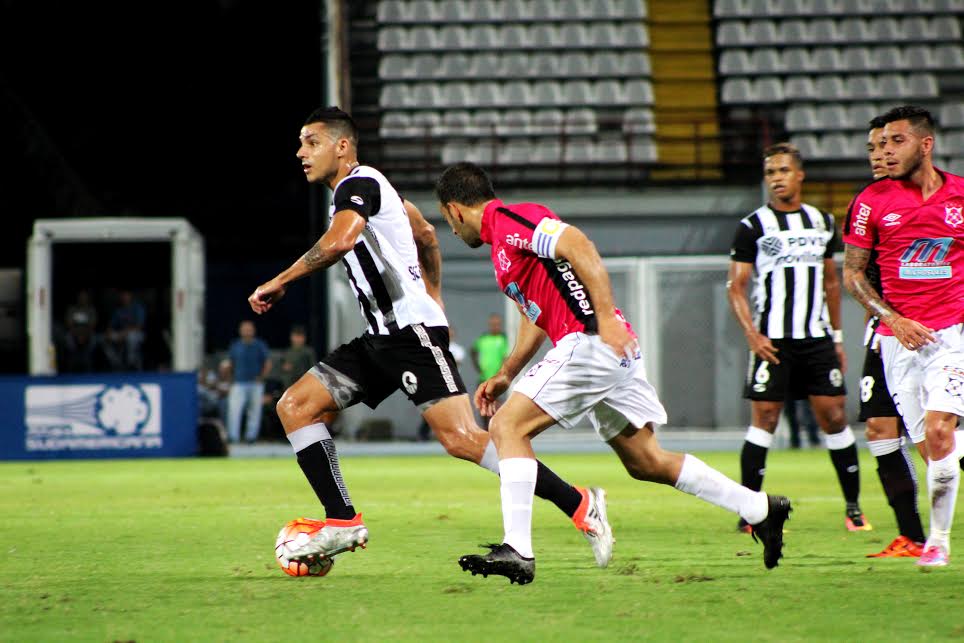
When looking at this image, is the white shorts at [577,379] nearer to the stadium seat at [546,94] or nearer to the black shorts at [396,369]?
the black shorts at [396,369]

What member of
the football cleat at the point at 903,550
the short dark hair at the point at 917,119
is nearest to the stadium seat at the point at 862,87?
the short dark hair at the point at 917,119

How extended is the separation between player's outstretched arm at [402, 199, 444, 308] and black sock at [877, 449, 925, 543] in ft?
7.86

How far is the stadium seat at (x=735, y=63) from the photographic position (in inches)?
867

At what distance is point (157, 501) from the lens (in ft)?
32.9

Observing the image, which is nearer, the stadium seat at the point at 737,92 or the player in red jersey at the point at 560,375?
the player in red jersey at the point at 560,375

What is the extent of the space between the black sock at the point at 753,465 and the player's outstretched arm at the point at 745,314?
1.77 feet

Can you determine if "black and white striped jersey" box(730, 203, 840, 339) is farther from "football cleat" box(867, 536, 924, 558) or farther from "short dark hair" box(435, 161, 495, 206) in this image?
"short dark hair" box(435, 161, 495, 206)

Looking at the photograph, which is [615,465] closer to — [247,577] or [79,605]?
[247,577]

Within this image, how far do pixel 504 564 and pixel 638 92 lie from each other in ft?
58.6

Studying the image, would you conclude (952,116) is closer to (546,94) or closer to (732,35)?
(732,35)

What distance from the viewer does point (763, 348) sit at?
7773 mm

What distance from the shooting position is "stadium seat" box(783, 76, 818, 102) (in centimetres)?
2161

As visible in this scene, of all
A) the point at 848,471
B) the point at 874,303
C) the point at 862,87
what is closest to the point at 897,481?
the point at 874,303

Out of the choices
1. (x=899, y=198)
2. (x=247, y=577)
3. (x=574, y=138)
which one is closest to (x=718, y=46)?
(x=574, y=138)
